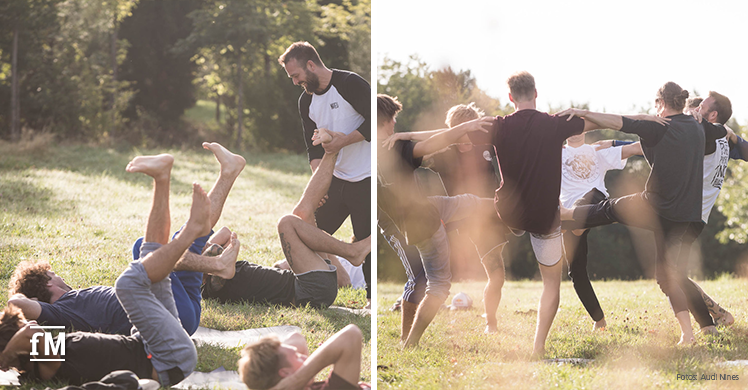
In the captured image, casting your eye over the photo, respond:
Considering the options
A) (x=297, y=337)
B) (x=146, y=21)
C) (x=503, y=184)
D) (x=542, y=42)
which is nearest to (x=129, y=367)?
(x=297, y=337)

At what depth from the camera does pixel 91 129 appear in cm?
1347

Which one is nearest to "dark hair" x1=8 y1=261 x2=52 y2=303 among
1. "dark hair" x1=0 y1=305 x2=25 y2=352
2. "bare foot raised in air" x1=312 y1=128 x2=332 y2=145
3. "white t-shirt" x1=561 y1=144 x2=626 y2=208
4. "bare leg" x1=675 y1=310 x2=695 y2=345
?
"dark hair" x1=0 y1=305 x2=25 y2=352

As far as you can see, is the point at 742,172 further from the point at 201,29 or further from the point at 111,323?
the point at 111,323

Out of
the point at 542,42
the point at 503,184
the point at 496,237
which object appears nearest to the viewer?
the point at 503,184

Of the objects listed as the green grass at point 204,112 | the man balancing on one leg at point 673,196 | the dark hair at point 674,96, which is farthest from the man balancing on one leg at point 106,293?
the green grass at point 204,112

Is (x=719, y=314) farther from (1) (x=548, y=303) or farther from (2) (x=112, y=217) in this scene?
(2) (x=112, y=217)

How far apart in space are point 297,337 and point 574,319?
2815 millimetres

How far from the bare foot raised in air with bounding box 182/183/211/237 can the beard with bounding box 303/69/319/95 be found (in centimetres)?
176

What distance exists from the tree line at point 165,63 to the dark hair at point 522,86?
1051cm

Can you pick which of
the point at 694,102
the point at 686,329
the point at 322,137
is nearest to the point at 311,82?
the point at 322,137

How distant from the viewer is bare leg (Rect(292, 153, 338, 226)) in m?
4.26

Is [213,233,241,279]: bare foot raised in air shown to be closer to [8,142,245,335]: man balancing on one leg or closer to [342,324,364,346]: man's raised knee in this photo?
[8,142,245,335]: man balancing on one leg

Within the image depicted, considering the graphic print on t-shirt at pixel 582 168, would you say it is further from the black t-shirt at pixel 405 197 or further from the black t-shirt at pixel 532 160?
the black t-shirt at pixel 405 197

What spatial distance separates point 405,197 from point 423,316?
0.84m
